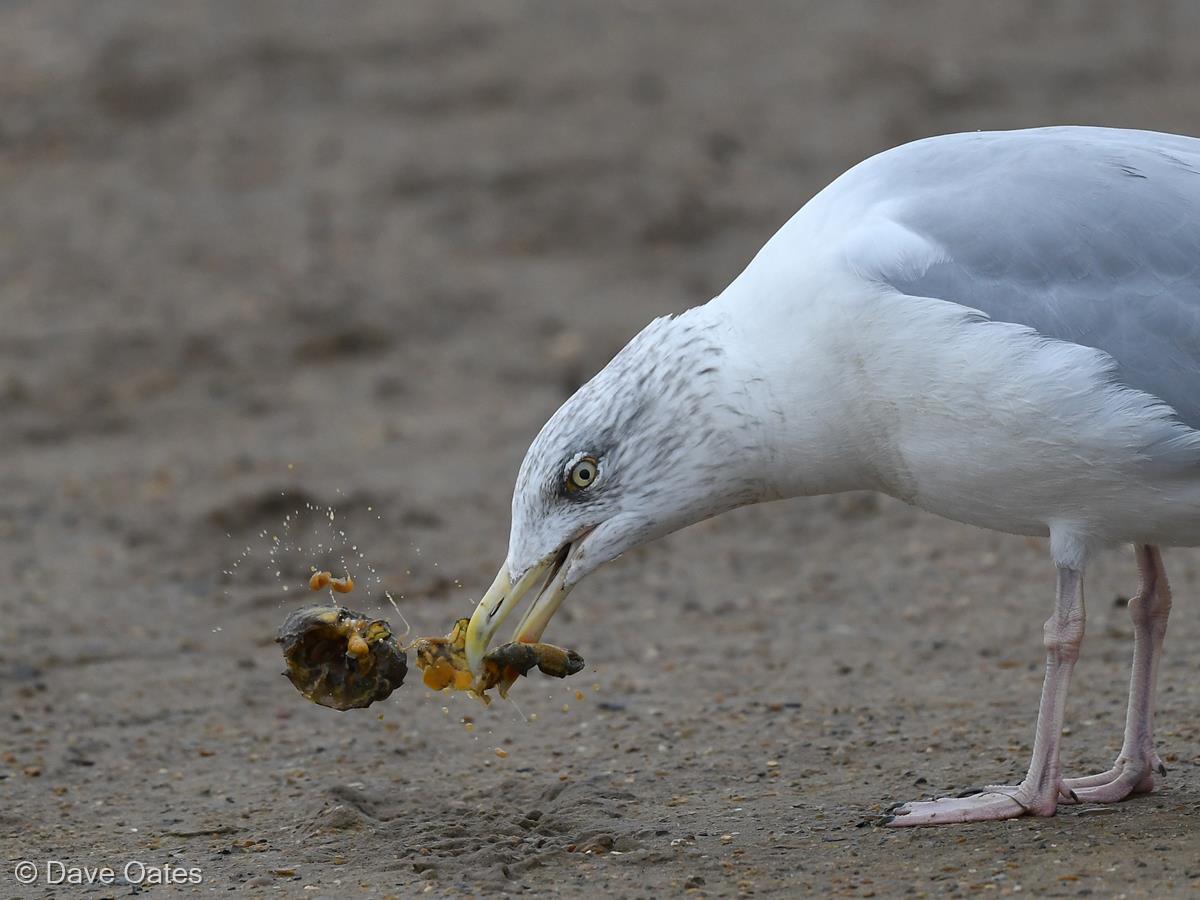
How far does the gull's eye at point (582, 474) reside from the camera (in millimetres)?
4633

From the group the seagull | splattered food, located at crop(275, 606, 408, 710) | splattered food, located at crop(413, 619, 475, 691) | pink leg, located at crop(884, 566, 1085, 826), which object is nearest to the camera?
the seagull

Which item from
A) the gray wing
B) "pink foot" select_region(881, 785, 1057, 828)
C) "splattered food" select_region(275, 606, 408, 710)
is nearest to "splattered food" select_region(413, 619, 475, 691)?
"splattered food" select_region(275, 606, 408, 710)

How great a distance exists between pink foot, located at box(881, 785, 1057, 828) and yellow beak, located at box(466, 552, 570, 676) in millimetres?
1089

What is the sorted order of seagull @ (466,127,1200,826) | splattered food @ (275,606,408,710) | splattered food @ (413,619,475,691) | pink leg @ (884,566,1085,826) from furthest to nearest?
splattered food @ (275,606,408,710) < splattered food @ (413,619,475,691) < pink leg @ (884,566,1085,826) < seagull @ (466,127,1200,826)

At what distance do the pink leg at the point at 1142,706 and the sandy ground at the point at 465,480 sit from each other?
108 millimetres

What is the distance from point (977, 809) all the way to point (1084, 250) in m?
1.52

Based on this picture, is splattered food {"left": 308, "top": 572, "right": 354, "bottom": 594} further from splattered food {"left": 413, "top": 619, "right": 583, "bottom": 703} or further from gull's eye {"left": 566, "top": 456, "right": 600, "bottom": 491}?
gull's eye {"left": 566, "top": 456, "right": 600, "bottom": 491}

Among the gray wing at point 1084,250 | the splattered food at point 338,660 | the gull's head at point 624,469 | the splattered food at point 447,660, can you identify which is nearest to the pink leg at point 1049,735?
the gray wing at point 1084,250

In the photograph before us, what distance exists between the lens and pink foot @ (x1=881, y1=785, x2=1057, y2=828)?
4633 mm

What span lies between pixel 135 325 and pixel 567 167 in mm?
3303

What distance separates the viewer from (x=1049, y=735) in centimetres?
461

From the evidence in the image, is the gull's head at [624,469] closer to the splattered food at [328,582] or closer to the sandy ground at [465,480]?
the splattered food at [328,582]

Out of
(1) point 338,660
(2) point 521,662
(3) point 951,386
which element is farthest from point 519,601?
(3) point 951,386

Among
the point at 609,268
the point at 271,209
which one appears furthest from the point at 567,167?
the point at 271,209
